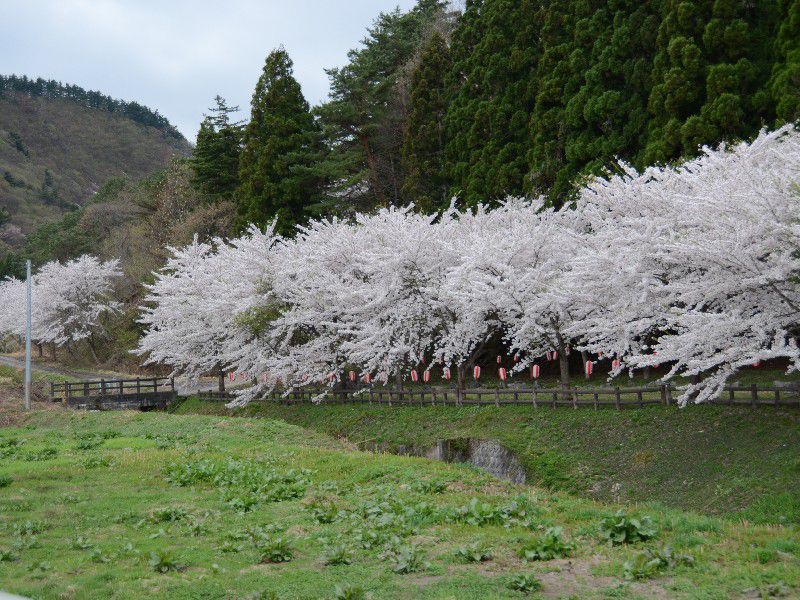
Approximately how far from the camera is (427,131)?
43938 millimetres

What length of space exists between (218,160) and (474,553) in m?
55.5

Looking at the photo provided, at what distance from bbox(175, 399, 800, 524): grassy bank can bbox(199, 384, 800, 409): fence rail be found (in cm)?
40

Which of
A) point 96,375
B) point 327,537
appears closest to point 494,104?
point 327,537

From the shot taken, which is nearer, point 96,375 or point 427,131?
point 427,131

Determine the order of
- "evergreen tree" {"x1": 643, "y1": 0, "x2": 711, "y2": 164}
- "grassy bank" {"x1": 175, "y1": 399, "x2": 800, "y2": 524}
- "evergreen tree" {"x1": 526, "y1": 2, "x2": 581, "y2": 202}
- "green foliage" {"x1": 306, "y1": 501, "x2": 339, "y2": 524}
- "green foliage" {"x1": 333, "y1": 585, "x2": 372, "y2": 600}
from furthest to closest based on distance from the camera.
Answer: "evergreen tree" {"x1": 526, "y1": 2, "x2": 581, "y2": 202}
"evergreen tree" {"x1": 643, "y1": 0, "x2": 711, "y2": 164}
"grassy bank" {"x1": 175, "y1": 399, "x2": 800, "y2": 524}
"green foliage" {"x1": 306, "y1": 501, "x2": 339, "y2": 524}
"green foliage" {"x1": 333, "y1": 585, "x2": 372, "y2": 600}

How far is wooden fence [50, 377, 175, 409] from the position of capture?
4147 centimetres

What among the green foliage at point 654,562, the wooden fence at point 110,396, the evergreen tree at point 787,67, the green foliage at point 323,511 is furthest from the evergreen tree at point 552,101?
the green foliage at point 654,562

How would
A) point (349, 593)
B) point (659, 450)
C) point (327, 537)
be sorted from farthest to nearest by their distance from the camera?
1. point (659, 450)
2. point (327, 537)
3. point (349, 593)

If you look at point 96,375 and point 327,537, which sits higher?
point 96,375

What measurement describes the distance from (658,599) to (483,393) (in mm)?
20813

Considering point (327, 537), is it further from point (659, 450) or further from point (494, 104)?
point (494, 104)

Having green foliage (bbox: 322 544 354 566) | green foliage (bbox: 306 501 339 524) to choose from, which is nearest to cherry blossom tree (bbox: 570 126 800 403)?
green foliage (bbox: 306 501 339 524)

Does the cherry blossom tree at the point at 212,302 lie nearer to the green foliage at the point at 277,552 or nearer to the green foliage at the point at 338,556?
the green foliage at the point at 277,552

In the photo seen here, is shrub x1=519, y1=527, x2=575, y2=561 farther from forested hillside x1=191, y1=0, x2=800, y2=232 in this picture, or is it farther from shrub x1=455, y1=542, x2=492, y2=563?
forested hillside x1=191, y1=0, x2=800, y2=232
